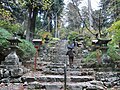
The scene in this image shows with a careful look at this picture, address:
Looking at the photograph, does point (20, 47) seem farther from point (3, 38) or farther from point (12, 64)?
point (12, 64)

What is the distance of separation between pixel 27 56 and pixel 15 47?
218cm

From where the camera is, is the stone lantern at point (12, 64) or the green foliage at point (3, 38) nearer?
the stone lantern at point (12, 64)

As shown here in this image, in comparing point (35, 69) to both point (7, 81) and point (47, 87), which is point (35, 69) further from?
point (47, 87)

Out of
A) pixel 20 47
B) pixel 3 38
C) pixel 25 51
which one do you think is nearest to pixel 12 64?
pixel 3 38

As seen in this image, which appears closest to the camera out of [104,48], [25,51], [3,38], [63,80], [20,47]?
[63,80]

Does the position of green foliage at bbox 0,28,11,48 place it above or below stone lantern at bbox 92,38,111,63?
above

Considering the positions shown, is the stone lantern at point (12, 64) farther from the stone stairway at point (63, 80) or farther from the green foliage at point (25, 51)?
the green foliage at point (25, 51)

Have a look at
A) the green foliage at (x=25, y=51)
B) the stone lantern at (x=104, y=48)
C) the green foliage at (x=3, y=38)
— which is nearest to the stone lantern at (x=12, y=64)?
the green foliage at (x=3, y=38)

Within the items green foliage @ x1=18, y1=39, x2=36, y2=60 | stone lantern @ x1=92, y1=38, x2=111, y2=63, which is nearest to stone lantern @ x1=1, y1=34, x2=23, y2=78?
green foliage @ x1=18, y1=39, x2=36, y2=60

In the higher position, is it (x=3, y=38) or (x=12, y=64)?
(x=3, y=38)

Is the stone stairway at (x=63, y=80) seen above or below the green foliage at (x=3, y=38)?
below

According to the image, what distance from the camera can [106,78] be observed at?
29.7ft

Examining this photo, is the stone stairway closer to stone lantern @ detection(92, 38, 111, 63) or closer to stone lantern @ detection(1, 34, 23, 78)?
stone lantern @ detection(1, 34, 23, 78)

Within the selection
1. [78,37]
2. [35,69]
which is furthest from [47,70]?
[78,37]
